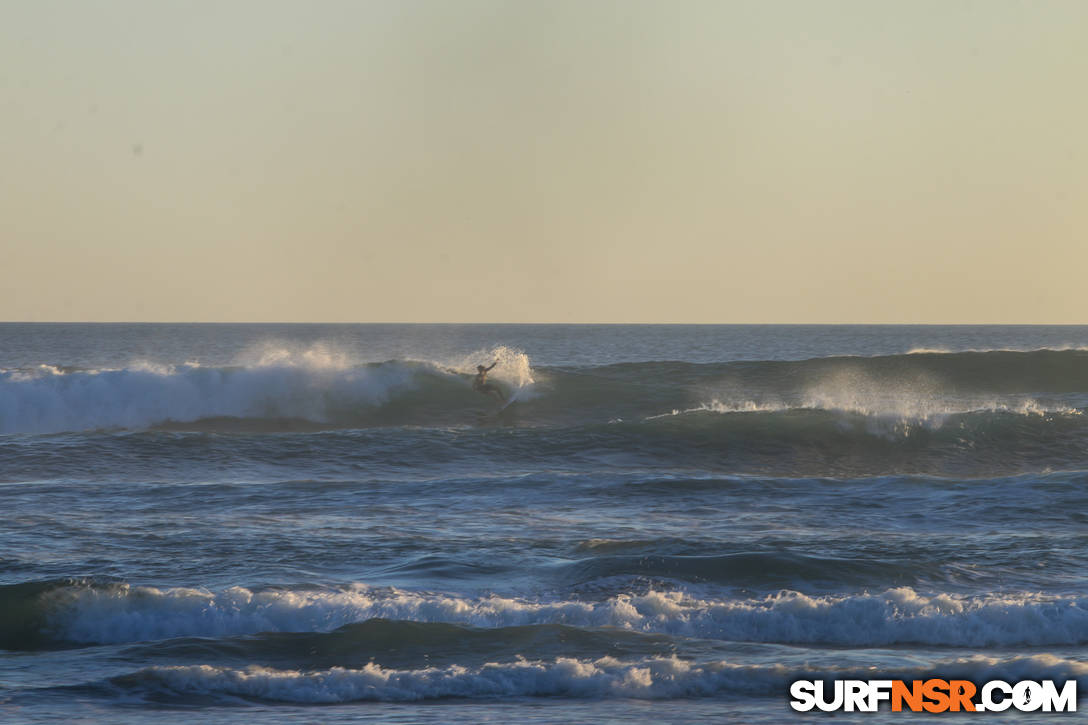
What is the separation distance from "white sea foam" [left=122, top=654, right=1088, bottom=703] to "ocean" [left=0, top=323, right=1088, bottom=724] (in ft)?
0.08

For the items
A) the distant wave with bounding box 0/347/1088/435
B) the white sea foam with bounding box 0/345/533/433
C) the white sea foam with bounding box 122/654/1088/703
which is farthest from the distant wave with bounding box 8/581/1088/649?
the white sea foam with bounding box 0/345/533/433

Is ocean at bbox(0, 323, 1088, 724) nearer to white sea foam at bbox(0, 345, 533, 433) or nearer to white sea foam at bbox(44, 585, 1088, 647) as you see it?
white sea foam at bbox(44, 585, 1088, 647)

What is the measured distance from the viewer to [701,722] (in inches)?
323

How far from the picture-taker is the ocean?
29.9ft

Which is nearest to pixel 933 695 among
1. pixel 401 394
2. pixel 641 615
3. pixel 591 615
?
pixel 641 615

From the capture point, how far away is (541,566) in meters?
12.6

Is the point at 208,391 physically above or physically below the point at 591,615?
above

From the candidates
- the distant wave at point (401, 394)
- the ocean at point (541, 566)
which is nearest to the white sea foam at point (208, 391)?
the distant wave at point (401, 394)

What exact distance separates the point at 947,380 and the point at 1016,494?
20.2 meters

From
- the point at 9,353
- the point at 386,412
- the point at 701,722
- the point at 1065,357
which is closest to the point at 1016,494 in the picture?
the point at 701,722

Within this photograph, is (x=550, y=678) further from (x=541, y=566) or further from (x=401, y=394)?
(x=401, y=394)

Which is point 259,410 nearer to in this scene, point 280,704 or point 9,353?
point 280,704

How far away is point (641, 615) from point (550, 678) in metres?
1.76

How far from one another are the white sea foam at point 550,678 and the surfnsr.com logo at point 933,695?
14 centimetres
